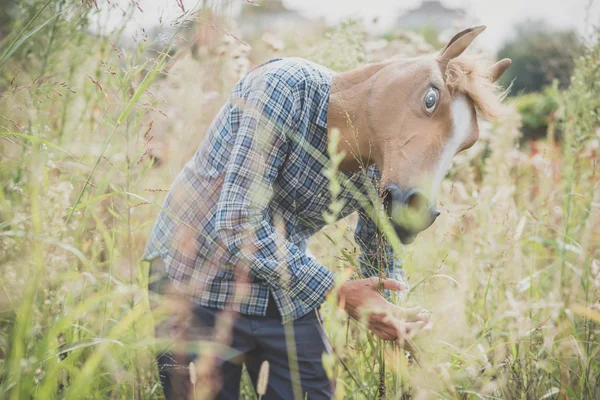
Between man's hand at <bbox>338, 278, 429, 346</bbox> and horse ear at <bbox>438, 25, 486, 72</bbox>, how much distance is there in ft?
2.28

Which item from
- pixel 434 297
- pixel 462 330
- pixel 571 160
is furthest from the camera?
pixel 571 160

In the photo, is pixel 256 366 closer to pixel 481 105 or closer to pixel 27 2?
pixel 481 105

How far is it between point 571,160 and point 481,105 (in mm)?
1245

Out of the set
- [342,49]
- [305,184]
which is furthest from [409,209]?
[342,49]

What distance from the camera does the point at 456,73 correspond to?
1.53 metres

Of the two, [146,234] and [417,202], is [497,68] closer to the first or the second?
[417,202]

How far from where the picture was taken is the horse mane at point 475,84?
1.51 meters

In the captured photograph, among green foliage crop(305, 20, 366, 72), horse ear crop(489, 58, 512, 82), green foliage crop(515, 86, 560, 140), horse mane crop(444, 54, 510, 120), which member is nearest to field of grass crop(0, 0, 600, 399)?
green foliage crop(305, 20, 366, 72)

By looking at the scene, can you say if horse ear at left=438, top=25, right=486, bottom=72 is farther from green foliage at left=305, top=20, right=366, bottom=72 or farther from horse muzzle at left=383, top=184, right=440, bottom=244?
green foliage at left=305, top=20, right=366, bottom=72

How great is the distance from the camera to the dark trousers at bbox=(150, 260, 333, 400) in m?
1.76

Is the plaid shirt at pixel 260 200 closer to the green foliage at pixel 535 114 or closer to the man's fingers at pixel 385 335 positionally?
the man's fingers at pixel 385 335

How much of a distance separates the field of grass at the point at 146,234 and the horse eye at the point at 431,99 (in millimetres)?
404

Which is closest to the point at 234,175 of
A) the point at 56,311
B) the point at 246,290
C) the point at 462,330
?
the point at 246,290

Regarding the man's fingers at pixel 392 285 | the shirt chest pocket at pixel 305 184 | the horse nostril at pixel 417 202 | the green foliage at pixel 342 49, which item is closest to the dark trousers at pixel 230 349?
the shirt chest pocket at pixel 305 184
